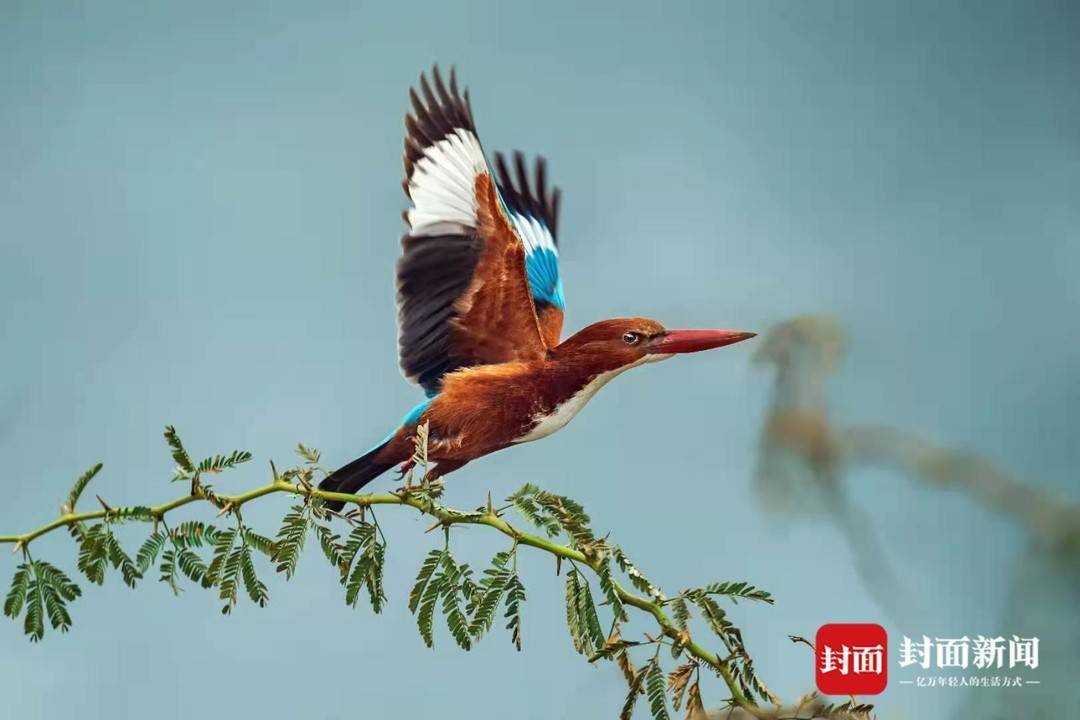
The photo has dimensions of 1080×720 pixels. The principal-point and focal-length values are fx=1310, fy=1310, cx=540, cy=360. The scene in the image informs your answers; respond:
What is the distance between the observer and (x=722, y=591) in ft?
6.11

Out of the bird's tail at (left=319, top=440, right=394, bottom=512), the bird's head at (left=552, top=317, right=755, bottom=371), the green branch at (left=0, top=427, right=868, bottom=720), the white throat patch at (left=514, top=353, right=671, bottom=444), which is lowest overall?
the green branch at (left=0, top=427, right=868, bottom=720)

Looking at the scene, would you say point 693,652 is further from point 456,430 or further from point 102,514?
point 456,430

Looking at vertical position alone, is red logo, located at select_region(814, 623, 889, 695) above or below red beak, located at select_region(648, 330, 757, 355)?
below

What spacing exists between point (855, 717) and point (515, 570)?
53 cm

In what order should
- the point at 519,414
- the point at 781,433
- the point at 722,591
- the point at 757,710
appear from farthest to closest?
the point at 781,433, the point at 519,414, the point at 722,591, the point at 757,710

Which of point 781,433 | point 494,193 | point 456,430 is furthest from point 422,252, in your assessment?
point 781,433

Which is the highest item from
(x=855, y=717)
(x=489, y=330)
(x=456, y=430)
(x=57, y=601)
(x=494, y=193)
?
(x=494, y=193)

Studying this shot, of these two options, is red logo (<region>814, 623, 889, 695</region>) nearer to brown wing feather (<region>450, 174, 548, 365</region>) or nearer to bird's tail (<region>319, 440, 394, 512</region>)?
brown wing feather (<region>450, 174, 548, 365</region>)

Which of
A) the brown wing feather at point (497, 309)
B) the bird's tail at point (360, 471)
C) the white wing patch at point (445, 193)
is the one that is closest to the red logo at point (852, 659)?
the brown wing feather at point (497, 309)

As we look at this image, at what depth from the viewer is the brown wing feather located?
3.22 m

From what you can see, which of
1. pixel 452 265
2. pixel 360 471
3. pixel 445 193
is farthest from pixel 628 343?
pixel 360 471

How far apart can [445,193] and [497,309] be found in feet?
1.03

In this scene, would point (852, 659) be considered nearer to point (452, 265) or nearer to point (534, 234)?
point (452, 265)

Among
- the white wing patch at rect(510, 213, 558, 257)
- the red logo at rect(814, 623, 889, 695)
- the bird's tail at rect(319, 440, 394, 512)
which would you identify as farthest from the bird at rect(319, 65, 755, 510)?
the red logo at rect(814, 623, 889, 695)
